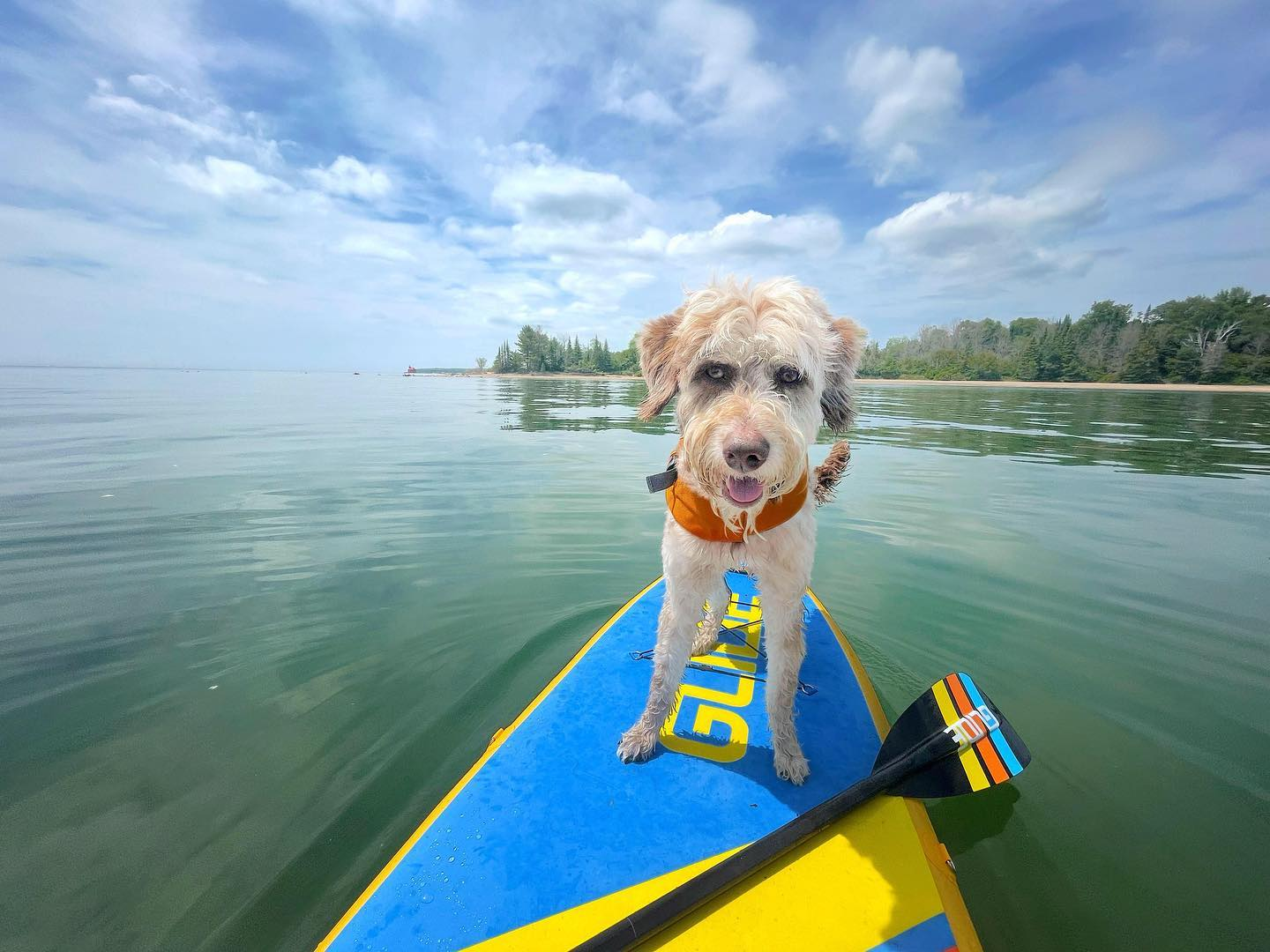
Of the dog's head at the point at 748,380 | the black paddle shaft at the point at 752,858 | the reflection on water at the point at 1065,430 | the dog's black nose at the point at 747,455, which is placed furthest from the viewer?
the reflection on water at the point at 1065,430

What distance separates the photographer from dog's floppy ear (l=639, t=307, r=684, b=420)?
3193mm

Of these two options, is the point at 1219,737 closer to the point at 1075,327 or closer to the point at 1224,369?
the point at 1224,369

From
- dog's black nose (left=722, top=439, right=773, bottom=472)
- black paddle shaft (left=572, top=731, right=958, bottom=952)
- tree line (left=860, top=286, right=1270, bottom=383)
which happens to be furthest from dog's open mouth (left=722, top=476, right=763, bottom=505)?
tree line (left=860, top=286, right=1270, bottom=383)

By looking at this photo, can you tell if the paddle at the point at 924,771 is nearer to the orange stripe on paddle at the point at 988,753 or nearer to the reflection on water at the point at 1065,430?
the orange stripe on paddle at the point at 988,753

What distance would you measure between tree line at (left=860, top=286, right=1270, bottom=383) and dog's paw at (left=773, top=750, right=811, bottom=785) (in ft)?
208

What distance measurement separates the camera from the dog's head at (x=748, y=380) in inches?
101

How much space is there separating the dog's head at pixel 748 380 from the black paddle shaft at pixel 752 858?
5.37 ft

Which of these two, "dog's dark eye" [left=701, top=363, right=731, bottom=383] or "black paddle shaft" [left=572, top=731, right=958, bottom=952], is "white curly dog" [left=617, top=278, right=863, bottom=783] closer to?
"dog's dark eye" [left=701, top=363, right=731, bottom=383]

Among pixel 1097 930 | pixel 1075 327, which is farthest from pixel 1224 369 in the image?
pixel 1097 930

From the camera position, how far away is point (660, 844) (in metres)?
2.67

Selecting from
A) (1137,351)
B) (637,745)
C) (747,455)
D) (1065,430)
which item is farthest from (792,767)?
(1137,351)

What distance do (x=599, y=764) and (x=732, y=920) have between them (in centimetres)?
124

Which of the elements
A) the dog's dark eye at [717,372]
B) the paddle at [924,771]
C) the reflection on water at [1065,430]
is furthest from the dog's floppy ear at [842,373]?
the reflection on water at [1065,430]

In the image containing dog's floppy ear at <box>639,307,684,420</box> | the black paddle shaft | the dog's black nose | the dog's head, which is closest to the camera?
the black paddle shaft
